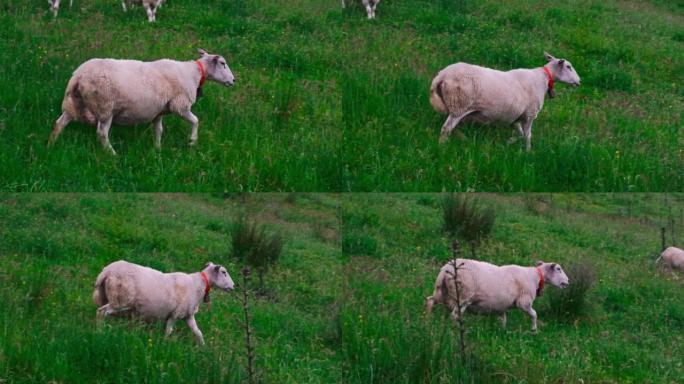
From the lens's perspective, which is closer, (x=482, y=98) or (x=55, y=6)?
(x=482, y=98)

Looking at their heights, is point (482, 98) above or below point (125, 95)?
above

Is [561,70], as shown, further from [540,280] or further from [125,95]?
[125,95]

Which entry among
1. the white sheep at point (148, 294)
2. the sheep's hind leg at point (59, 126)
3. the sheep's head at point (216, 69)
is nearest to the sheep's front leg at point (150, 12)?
the sheep's head at point (216, 69)

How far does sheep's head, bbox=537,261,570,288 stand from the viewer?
42.7 ft

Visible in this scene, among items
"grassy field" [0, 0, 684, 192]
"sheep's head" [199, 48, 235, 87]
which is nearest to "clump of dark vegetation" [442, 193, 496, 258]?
"grassy field" [0, 0, 684, 192]

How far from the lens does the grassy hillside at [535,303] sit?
10750mm

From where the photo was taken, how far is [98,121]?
12.3m

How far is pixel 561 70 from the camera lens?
47.8 ft

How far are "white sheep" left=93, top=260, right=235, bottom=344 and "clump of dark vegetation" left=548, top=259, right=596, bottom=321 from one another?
4212 mm

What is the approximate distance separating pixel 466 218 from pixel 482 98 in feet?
5.04

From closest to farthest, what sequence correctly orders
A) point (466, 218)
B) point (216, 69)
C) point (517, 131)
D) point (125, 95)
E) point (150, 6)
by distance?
1. point (125, 95)
2. point (466, 218)
3. point (517, 131)
4. point (216, 69)
5. point (150, 6)

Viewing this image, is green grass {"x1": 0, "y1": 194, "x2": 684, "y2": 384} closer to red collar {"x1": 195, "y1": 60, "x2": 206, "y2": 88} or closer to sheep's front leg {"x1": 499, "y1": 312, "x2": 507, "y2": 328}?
sheep's front leg {"x1": 499, "y1": 312, "x2": 507, "y2": 328}

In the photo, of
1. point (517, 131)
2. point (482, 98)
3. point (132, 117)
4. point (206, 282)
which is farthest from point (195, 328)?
point (517, 131)

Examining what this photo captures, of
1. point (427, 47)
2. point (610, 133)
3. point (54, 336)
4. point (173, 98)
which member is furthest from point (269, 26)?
point (54, 336)
